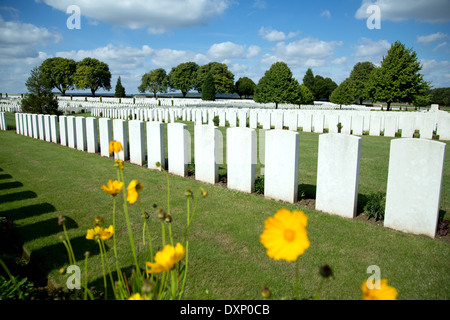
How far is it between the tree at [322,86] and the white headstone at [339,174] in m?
71.9

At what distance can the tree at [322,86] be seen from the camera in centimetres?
7175

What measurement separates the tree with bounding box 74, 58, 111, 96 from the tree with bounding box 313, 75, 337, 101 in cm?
4909

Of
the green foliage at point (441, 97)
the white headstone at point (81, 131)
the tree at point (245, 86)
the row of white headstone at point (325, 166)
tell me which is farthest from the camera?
the tree at point (245, 86)

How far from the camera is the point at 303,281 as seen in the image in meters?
2.88

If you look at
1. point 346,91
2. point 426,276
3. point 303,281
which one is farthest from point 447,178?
point 346,91

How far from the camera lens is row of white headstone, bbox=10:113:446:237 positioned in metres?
3.76

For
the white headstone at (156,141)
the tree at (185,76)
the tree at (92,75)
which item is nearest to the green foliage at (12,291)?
the white headstone at (156,141)

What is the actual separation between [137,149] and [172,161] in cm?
146

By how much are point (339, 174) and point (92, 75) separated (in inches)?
2846

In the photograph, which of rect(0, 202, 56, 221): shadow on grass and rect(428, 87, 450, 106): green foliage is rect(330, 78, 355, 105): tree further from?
rect(0, 202, 56, 221): shadow on grass

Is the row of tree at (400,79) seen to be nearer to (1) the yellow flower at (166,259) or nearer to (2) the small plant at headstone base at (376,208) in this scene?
(2) the small plant at headstone base at (376,208)

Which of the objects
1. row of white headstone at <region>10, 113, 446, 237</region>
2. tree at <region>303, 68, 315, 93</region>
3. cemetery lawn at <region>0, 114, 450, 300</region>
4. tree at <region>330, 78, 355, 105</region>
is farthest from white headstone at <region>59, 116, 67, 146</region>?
tree at <region>303, 68, 315, 93</region>

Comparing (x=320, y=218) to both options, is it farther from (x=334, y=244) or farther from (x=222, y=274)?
(x=222, y=274)
